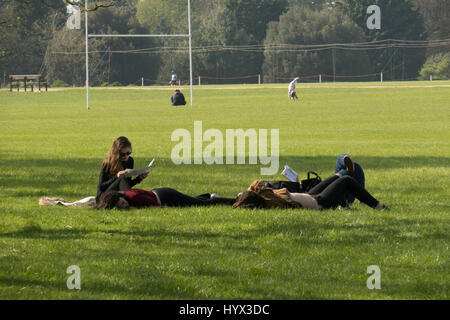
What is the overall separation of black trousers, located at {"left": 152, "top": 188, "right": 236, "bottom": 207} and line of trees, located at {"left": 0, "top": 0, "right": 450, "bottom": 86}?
73.5 meters

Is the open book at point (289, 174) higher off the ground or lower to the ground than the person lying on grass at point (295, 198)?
higher

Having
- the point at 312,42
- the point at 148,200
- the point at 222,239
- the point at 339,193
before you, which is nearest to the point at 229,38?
the point at 312,42

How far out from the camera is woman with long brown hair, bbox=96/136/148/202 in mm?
11070

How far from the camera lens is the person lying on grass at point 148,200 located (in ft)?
36.2

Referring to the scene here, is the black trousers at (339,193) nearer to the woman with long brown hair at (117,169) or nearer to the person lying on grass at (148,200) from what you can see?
the person lying on grass at (148,200)

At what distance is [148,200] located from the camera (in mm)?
11109

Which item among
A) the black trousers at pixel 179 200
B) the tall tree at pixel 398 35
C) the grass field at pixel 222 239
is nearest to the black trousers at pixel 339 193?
the grass field at pixel 222 239

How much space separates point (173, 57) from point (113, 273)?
273ft

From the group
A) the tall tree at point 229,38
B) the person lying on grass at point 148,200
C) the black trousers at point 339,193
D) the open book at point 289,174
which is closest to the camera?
the black trousers at point 339,193

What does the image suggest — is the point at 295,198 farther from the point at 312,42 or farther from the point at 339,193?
the point at 312,42

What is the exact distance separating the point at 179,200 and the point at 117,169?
925 millimetres
